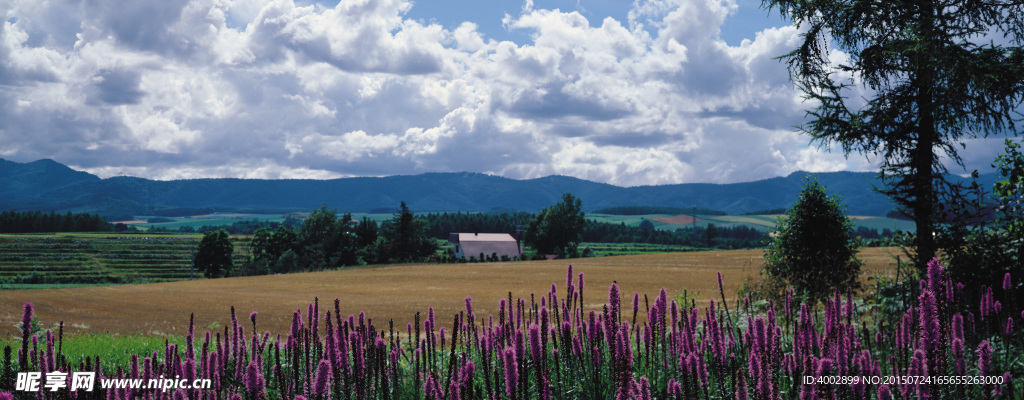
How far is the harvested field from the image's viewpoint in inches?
1134

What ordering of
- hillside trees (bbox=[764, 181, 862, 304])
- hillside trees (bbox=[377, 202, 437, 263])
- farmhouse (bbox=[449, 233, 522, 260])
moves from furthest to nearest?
farmhouse (bbox=[449, 233, 522, 260]) → hillside trees (bbox=[377, 202, 437, 263]) → hillside trees (bbox=[764, 181, 862, 304])

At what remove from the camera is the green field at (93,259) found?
12675cm

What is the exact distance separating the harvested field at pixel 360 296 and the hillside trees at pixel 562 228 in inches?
1955

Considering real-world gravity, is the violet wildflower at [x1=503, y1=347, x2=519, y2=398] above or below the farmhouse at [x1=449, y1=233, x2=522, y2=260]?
above

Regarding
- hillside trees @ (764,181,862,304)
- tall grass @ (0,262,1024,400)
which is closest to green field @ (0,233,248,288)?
hillside trees @ (764,181,862,304)

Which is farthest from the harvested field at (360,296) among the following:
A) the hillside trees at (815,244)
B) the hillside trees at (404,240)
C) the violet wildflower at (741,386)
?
the hillside trees at (404,240)

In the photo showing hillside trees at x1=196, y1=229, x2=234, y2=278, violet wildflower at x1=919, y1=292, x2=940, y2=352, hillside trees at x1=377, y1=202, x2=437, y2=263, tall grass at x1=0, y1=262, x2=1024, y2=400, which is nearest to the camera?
tall grass at x1=0, y1=262, x2=1024, y2=400

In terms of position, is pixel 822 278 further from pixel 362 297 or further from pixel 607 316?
pixel 362 297

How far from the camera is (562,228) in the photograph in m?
117

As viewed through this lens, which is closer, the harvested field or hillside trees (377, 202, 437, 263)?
the harvested field

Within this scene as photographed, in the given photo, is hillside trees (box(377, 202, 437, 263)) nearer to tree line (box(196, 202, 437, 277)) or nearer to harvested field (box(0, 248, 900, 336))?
tree line (box(196, 202, 437, 277))

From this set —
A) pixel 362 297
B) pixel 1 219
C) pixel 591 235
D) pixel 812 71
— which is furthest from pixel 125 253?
pixel 812 71

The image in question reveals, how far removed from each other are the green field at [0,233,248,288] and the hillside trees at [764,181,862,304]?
120283mm

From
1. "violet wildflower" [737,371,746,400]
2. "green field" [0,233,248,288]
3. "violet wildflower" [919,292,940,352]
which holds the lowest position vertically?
"green field" [0,233,248,288]
